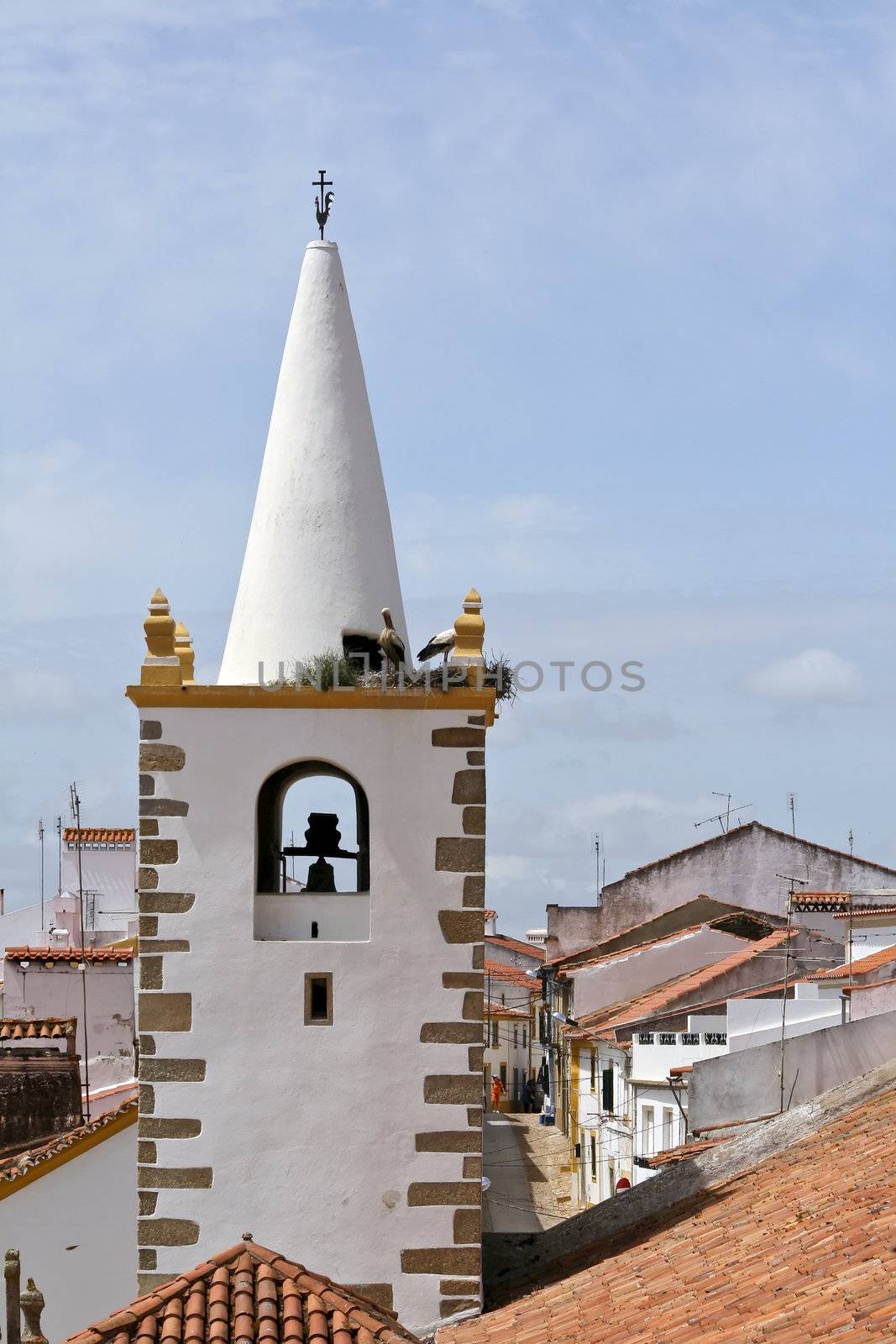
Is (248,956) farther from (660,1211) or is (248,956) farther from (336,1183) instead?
(660,1211)

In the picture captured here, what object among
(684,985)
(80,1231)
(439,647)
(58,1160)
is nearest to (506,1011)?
(684,985)

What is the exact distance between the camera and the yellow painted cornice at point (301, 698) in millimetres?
14211

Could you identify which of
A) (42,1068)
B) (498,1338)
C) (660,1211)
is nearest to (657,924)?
(42,1068)

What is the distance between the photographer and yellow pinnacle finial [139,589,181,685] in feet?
46.7

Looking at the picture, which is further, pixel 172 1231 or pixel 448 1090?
pixel 448 1090

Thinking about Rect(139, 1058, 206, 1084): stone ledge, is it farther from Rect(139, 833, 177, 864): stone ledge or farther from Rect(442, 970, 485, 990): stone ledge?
Rect(442, 970, 485, 990): stone ledge

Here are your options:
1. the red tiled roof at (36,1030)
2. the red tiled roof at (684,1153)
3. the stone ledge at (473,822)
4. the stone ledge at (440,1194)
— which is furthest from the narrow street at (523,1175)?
the stone ledge at (473,822)

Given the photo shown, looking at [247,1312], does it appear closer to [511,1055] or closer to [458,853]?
[458,853]

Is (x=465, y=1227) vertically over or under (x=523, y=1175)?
over

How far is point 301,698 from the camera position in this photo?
14.3m

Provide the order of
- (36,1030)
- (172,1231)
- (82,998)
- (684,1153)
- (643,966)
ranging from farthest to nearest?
(643,966), (82,998), (36,1030), (684,1153), (172,1231)

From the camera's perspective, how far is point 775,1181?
13.7m

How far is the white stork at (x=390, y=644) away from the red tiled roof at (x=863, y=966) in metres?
14.5

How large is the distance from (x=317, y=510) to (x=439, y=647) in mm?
1341
